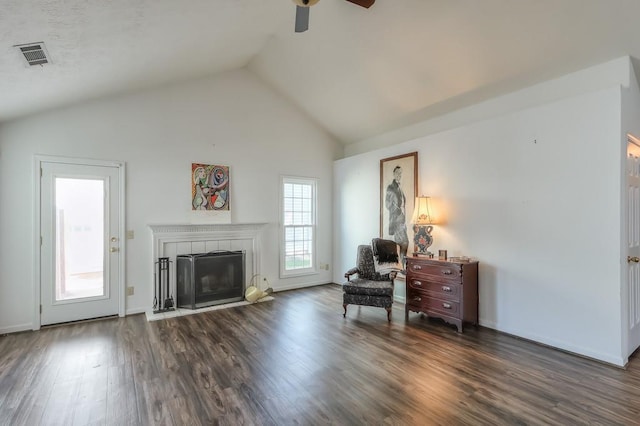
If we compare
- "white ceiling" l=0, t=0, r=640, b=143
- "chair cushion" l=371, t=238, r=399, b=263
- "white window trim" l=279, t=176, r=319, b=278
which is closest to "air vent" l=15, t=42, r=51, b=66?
"white ceiling" l=0, t=0, r=640, b=143

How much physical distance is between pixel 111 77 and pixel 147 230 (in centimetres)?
212

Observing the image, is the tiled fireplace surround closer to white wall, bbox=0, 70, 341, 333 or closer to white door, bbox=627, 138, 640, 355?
white wall, bbox=0, 70, 341, 333

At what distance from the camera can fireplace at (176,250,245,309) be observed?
4.78m

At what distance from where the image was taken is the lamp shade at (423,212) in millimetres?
4247

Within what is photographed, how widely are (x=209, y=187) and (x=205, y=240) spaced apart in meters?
0.89

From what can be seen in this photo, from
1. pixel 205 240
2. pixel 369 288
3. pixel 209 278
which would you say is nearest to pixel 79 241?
pixel 205 240

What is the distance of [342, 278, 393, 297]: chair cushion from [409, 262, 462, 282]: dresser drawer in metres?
0.38

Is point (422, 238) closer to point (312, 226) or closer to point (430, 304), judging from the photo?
point (430, 304)

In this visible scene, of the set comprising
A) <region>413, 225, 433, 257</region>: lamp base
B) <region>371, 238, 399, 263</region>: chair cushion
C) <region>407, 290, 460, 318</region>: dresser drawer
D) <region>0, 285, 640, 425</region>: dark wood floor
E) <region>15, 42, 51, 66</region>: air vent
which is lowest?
<region>0, 285, 640, 425</region>: dark wood floor

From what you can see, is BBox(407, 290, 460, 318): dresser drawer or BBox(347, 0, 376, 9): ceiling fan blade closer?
BBox(347, 0, 376, 9): ceiling fan blade

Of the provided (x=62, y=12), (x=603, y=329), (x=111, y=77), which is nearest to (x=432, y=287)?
(x=603, y=329)

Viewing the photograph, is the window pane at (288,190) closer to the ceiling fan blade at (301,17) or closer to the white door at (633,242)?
the ceiling fan blade at (301,17)

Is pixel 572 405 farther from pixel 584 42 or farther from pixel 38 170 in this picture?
pixel 38 170

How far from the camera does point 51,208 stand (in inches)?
157
